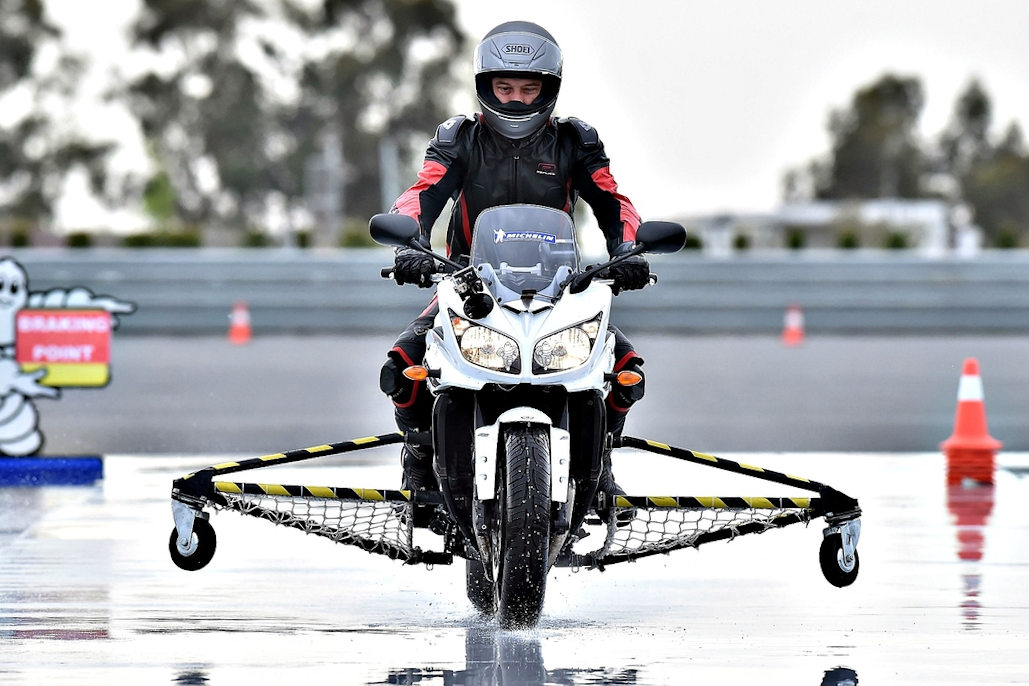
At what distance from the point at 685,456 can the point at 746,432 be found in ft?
26.4

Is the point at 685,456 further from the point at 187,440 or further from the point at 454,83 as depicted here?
the point at 454,83

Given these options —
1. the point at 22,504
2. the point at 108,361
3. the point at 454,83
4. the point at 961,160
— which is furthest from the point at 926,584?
the point at 961,160

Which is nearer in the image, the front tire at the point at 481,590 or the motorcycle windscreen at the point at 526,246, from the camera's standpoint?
the motorcycle windscreen at the point at 526,246

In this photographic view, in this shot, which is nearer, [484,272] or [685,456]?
[484,272]

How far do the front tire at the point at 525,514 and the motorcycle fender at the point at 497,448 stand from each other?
0.03 m

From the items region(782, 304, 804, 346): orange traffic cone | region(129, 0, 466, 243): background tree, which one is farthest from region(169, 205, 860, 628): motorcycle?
region(129, 0, 466, 243): background tree

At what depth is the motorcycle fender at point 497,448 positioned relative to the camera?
678cm

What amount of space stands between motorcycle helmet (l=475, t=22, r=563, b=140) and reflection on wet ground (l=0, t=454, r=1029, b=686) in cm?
183

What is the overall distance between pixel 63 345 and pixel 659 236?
21.4 ft

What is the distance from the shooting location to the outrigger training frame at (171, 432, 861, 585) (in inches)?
302

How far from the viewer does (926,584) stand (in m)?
8.53

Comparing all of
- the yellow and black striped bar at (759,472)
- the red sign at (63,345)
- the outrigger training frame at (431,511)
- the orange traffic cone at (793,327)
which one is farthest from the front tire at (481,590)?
the orange traffic cone at (793,327)

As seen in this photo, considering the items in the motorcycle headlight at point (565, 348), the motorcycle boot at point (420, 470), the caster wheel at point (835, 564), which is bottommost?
the caster wheel at point (835, 564)

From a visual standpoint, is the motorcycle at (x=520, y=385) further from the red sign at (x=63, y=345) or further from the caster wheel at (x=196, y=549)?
Answer: the red sign at (x=63, y=345)
